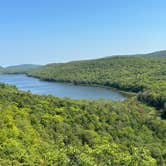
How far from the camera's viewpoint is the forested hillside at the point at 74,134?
2772 centimetres

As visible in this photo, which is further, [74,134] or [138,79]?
[138,79]

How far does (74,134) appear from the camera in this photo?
46.7 m

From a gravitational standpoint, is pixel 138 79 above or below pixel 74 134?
above

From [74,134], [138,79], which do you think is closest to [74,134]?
[74,134]

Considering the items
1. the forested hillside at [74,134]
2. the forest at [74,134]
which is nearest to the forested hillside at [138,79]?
the forest at [74,134]

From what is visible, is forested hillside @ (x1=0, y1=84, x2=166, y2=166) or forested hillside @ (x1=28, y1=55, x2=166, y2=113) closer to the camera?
forested hillside @ (x1=0, y1=84, x2=166, y2=166)

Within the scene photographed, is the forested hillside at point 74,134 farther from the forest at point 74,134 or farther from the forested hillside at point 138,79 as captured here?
the forested hillside at point 138,79

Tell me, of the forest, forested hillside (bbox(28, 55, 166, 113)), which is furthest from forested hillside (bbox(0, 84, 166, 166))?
forested hillside (bbox(28, 55, 166, 113))

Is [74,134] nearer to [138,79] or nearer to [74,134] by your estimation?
[74,134]

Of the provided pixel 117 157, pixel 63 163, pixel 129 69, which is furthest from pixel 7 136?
pixel 129 69

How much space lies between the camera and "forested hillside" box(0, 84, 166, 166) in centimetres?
2772

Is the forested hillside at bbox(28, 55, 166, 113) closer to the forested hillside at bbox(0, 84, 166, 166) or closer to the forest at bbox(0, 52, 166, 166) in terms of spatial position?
the forest at bbox(0, 52, 166, 166)

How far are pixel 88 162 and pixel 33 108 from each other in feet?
95.6

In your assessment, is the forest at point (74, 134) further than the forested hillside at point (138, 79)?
No
